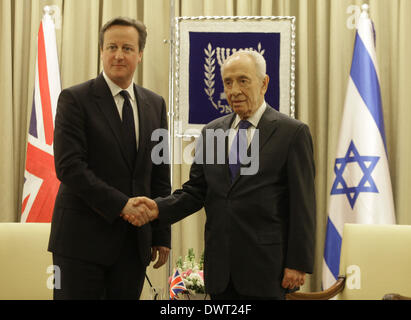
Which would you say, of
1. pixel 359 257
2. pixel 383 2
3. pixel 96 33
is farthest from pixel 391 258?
pixel 96 33

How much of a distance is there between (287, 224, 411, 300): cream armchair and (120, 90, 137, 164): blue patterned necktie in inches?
54.2

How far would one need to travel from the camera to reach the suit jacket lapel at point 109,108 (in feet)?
8.67

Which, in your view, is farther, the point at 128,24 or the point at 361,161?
the point at 361,161

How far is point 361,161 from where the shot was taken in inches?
172

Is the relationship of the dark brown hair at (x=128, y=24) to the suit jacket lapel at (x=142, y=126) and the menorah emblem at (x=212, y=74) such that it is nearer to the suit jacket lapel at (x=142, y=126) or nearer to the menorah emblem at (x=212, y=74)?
the suit jacket lapel at (x=142, y=126)

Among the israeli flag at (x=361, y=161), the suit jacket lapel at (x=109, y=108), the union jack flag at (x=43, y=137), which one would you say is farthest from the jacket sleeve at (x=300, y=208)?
the union jack flag at (x=43, y=137)

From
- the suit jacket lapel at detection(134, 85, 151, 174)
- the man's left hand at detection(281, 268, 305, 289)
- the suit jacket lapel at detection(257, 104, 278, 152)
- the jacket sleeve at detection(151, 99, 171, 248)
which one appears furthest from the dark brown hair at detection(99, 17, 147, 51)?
the man's left hand at detection(281, 268, 305, 289)

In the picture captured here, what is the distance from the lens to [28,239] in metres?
3.21

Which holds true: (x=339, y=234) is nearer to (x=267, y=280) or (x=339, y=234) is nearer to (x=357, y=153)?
(x=357, y=153)

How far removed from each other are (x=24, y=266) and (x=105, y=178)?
3.04ft

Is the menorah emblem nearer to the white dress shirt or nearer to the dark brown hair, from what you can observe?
the dark brown hair

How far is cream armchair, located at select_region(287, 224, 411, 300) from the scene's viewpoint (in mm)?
3215

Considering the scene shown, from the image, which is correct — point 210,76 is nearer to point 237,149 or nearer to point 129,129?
point 129,129

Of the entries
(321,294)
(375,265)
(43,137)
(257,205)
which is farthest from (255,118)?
(43,137)
